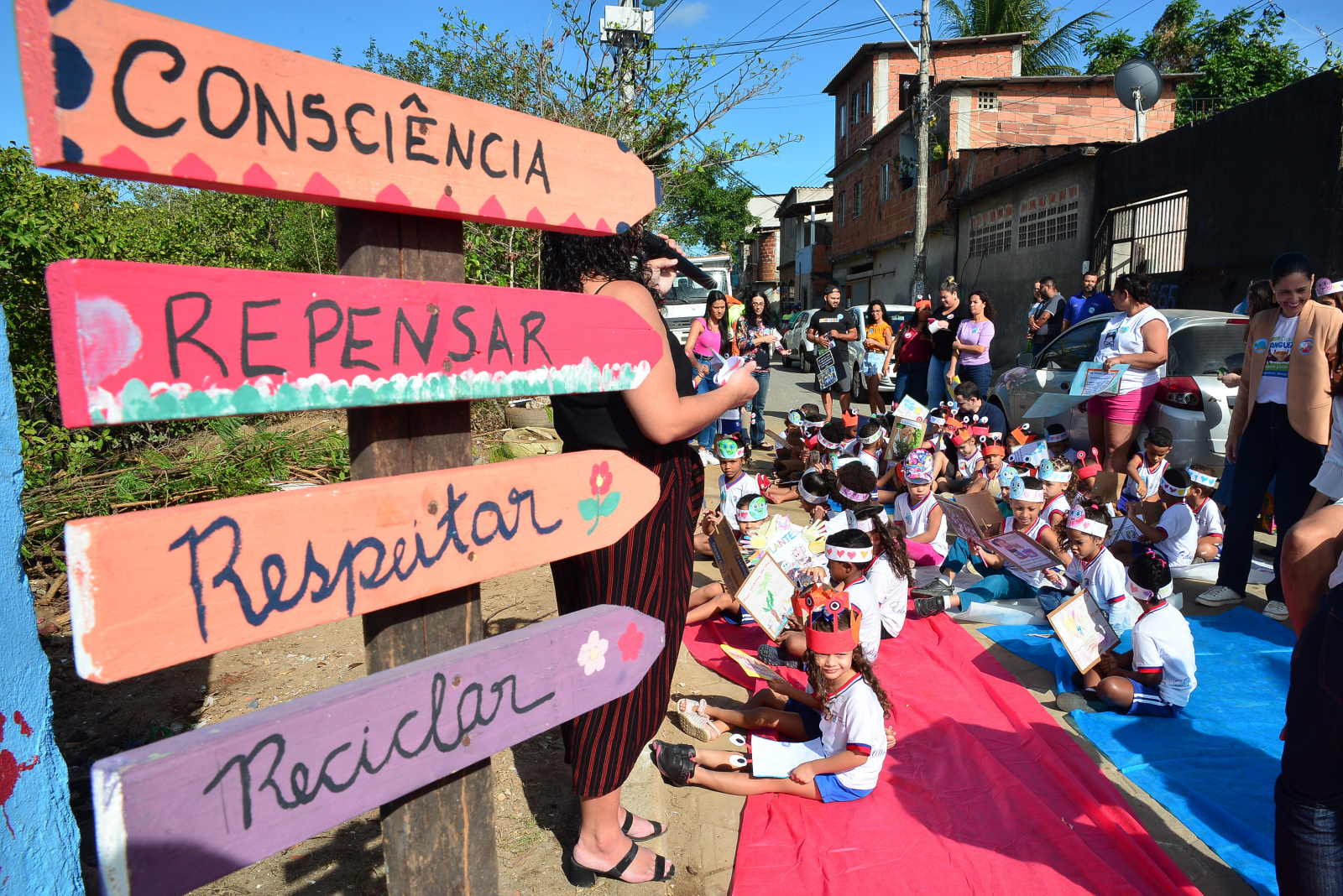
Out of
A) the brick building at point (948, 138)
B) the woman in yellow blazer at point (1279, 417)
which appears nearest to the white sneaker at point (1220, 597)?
the woman in yellow blazer at point (1279, 417)

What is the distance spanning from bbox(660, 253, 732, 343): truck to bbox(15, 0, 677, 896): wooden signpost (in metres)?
11.1

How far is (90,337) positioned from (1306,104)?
1080 centimetres

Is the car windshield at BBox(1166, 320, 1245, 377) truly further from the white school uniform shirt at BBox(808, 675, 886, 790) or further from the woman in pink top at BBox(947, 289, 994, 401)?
the white school uniform shirt at BBox(808, 675, 886, 790)

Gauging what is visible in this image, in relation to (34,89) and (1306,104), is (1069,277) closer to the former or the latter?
(1306,104)

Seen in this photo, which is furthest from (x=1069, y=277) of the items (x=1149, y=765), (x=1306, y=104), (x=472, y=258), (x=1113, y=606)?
(x=1149, y=765)

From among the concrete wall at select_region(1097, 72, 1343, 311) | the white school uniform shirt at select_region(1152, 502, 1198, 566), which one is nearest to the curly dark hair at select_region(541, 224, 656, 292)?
the white school uniform shirt at select_region(1152, 502, 1198, 566)

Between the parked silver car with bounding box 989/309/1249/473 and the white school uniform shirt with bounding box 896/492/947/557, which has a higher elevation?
the parked silver car with bounding box 989/309/1249/473

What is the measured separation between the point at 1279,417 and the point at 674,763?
11.6ft

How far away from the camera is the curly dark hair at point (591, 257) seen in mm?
1814

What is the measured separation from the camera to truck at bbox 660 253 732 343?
13523mm

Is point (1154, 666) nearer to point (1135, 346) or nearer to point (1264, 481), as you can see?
point (1264, 481)

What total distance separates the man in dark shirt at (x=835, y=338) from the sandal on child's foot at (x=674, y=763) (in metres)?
5.91

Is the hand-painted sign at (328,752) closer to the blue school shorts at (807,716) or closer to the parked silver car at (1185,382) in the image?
the blue school shorts at (807,716)

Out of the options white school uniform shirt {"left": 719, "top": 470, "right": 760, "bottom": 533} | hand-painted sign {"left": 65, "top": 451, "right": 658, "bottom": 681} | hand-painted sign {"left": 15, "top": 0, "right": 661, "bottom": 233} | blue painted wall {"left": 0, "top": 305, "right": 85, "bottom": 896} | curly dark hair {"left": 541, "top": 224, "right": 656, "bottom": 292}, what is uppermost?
hand-painted sign {"left": 15, "top": 0, "right": 661, "bottom": 233}
